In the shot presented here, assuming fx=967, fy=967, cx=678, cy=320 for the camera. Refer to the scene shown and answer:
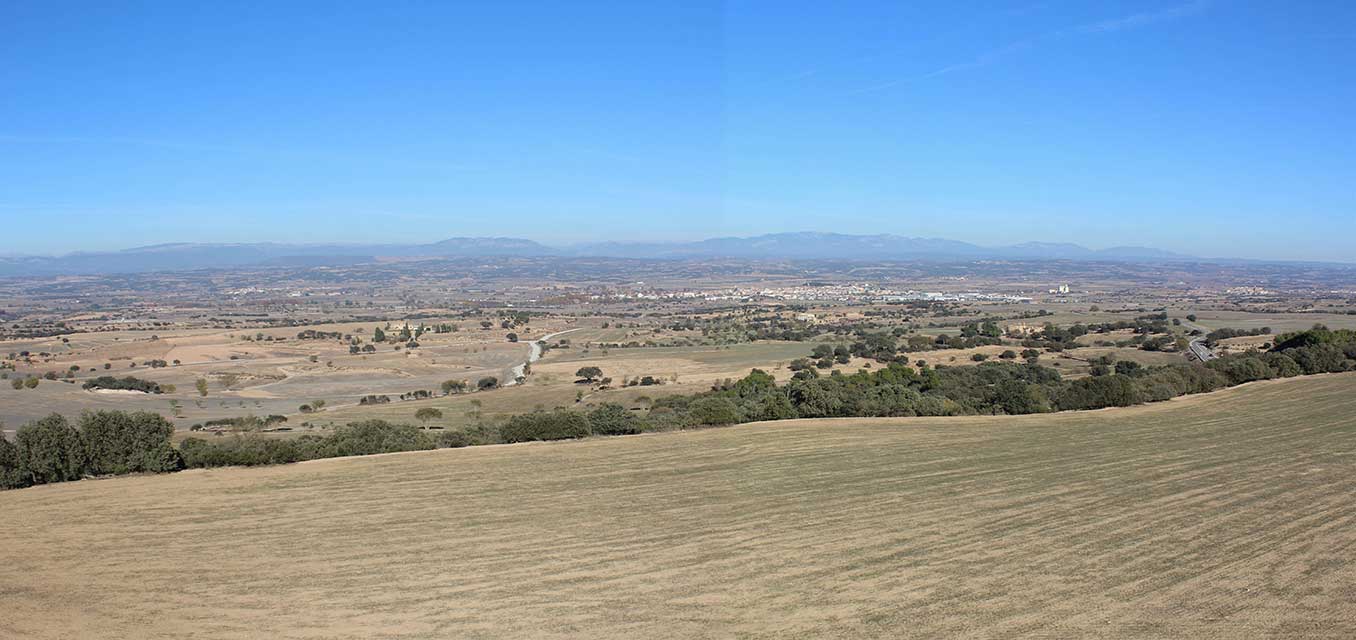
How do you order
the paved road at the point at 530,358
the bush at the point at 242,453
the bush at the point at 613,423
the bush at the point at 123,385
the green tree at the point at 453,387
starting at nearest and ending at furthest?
1. the bush at the point at 242,453
2. the bush at the point at 613,423
3. the bush at the point at 123,385
4. the green tree at the point at 453,387
5. the paved road at the point at 530,358

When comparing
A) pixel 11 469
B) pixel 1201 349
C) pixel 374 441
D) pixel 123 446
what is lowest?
pixel 1201 349

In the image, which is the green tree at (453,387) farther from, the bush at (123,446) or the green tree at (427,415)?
the bush at (123,446)

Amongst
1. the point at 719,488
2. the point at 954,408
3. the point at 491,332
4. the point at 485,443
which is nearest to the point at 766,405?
the point at 954,408

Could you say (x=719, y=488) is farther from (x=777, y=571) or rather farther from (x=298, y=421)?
(x=298, y=421)

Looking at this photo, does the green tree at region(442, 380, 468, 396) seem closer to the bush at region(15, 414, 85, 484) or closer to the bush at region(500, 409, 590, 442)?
the bush at region(500, 409, 590, 442)

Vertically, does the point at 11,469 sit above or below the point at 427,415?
above

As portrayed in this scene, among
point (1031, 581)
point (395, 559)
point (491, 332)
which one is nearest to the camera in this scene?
point (1031, 581)

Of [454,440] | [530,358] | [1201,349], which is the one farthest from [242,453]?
[1201,349]

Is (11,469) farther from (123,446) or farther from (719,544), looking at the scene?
(719,544)

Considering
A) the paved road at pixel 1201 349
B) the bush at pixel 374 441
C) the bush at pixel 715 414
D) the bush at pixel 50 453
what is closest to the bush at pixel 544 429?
the bush at pixel 374 441
